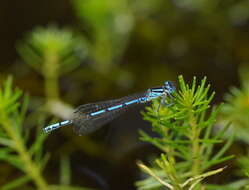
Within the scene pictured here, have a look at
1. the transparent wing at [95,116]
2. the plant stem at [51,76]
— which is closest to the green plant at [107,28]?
the plant stem at [51,76]

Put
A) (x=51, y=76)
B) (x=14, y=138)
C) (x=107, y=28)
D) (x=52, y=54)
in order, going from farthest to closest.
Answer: (x=107, y=28)
(x=51, y=76)
(x=52, y=54)
(x=14, y=138)

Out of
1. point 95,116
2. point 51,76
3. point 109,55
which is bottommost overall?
point 95,116

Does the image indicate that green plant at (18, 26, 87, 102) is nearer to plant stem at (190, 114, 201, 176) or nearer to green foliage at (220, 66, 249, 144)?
green foliage at (220, 66, 249, 144)

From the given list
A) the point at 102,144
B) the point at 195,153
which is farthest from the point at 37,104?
the point at 195,153

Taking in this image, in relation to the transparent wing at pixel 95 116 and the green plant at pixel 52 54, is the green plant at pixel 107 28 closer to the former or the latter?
the green plant at pixel 52 54

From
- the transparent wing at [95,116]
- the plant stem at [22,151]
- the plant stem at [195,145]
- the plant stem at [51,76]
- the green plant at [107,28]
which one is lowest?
the plant stem at [195,145]

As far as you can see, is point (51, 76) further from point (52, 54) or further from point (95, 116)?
point (95, 116)

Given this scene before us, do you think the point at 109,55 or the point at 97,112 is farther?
the point at 109,55

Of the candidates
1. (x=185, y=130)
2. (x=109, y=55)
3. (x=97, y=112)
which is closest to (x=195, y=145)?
(x=185, y=130)
